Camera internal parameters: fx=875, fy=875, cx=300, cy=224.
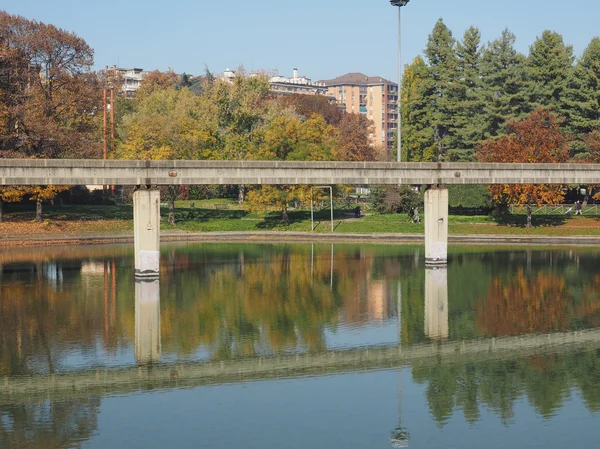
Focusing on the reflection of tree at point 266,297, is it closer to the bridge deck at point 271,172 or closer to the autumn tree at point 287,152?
the bridge deck at point 271,172

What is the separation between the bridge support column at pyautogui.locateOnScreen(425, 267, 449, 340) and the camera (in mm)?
38031

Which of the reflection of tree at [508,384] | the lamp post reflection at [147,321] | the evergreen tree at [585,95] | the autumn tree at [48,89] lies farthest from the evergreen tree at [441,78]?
the reflection of tree at [508,384]

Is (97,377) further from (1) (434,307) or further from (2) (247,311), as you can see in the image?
(1) (434,307)

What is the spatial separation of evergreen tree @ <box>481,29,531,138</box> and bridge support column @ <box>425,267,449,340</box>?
4287 cm

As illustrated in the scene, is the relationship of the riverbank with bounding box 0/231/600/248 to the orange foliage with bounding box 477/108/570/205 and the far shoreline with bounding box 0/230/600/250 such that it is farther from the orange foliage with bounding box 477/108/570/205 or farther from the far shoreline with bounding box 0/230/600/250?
the orange foliage with bounding box 477/108/570/205

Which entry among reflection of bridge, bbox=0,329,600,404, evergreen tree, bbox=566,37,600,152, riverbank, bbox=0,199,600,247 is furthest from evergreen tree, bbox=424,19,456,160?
reflection of bridge, bbox=0,329,600,404

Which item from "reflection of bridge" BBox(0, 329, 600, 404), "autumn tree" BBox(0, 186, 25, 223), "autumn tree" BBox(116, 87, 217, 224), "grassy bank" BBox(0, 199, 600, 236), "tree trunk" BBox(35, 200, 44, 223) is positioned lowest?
"reflection of bridge" BBox(0, 329, 600, 404)

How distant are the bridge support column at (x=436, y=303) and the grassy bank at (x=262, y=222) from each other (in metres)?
25.6

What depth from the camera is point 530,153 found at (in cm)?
8388

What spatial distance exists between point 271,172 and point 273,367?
92.2ft

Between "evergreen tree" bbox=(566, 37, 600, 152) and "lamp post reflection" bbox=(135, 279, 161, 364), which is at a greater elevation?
"evergreen tree" bbox=(566, 37, 600, 152)

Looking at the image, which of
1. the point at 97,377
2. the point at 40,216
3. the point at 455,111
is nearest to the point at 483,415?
the point at 97,377

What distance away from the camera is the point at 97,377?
1172 inches

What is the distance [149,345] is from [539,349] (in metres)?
15.5
